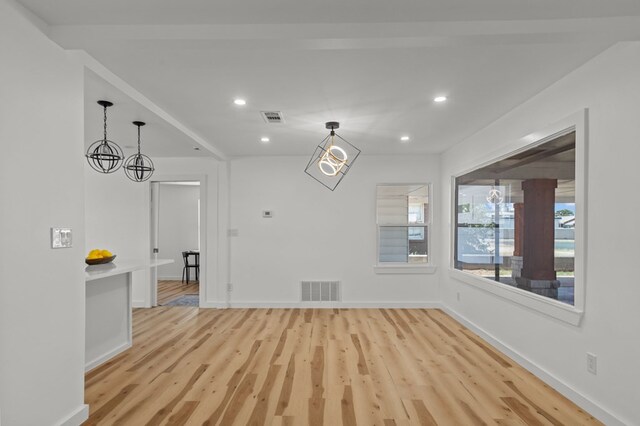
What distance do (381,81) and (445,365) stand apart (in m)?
2.70

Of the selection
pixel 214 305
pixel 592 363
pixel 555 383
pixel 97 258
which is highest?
pixel 97 258

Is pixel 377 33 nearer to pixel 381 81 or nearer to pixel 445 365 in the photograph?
pixel 381 81

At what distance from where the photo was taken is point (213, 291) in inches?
229

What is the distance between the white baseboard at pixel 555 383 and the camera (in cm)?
237

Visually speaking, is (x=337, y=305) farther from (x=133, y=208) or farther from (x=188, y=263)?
(x=188, y=263)

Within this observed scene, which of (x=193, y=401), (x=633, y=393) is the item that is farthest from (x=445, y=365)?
(x=193, y=401)

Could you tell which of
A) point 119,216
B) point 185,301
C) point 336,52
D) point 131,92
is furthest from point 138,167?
point 185,301

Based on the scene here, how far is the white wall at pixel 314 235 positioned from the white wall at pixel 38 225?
3496mm

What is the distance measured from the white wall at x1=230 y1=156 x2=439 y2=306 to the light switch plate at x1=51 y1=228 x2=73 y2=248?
12.0 feet

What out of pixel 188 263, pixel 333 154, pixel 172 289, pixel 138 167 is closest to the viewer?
pixel 138 167

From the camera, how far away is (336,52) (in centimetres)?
239

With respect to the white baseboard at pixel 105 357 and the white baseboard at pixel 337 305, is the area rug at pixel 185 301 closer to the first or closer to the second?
the white baseboard at pixel 337 305

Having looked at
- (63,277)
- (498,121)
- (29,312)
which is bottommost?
(29,312)

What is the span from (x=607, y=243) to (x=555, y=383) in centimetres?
129
